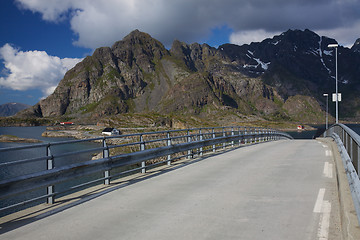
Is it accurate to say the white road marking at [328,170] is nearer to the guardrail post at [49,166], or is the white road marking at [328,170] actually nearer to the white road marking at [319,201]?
the white road marking at [319,201]

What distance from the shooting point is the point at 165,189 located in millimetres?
8500

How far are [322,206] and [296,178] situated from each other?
3270mm

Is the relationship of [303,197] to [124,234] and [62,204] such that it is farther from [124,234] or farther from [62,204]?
[62,204]

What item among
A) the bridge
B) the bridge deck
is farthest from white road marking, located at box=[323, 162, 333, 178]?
the bridge deck

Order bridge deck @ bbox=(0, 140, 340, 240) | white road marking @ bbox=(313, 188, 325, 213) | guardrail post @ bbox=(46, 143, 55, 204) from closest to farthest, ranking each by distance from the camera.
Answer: bridge deck @ bbox=(0, 140, 340, 240)
white road marking @ bbox=(313, 188, 325, 213)
guardrail post @ bbox=(46, 143, 55, 204)

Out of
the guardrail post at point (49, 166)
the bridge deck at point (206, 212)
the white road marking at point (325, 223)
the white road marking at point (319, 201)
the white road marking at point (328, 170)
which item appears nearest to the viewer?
the white road marking at point (325, 223)

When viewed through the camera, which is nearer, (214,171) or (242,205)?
(242,205)

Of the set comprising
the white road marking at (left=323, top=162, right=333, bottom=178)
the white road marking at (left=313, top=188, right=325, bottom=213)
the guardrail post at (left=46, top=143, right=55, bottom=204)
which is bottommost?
the white road marking at (left=323, top=162, right=333, bottom=178)

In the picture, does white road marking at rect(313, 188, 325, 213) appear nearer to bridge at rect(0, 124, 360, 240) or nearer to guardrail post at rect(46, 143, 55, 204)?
bridge at rect(0, 124, 360, 240)

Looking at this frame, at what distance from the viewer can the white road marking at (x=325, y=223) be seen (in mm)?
4837

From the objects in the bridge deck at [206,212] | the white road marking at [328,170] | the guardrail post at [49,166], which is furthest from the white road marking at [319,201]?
the guardrail post at [49,166]

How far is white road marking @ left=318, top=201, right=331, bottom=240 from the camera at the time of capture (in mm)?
4837

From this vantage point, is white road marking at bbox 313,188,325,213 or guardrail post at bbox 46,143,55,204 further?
guardrail post at bbox 46,143,55,204

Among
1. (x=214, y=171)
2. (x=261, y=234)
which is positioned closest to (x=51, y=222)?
(x=261, y=234)
